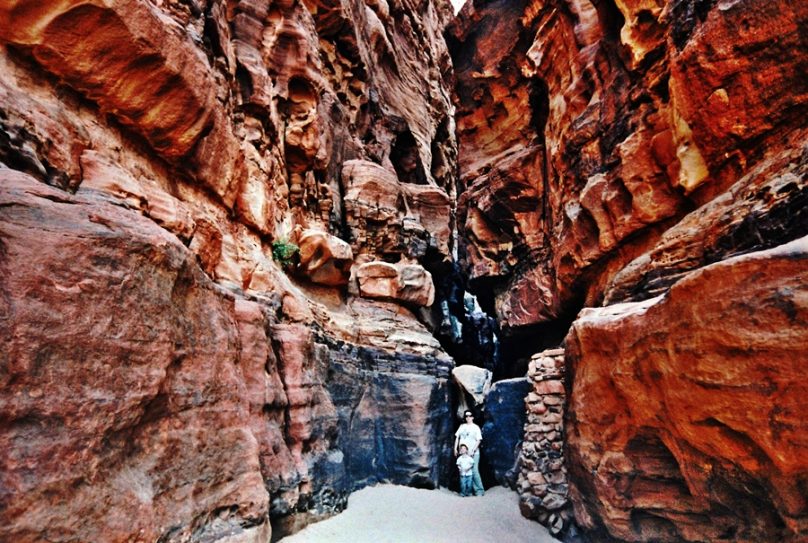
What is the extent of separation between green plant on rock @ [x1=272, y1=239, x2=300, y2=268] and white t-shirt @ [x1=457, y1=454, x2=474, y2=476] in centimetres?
676

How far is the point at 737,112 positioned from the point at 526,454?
247 inches

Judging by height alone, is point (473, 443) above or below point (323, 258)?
below

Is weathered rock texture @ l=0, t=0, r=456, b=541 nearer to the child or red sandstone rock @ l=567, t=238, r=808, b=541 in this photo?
the child

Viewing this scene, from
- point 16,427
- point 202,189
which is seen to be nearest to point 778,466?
point 16,427

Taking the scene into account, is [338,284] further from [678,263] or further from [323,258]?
[678,263]

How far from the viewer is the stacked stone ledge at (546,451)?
6.58m

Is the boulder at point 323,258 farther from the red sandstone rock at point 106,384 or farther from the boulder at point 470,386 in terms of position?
the boulder at point 470,386

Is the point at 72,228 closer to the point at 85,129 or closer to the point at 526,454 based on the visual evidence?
the point at 85,129

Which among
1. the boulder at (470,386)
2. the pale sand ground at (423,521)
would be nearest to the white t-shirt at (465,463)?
the pale sand ground at (423,521)

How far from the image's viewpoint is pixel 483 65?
1773cm

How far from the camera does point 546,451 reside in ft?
23.4

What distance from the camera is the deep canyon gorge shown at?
2.90 metres

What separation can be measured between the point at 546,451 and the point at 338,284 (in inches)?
264

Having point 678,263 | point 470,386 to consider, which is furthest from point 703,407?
point 470,386
